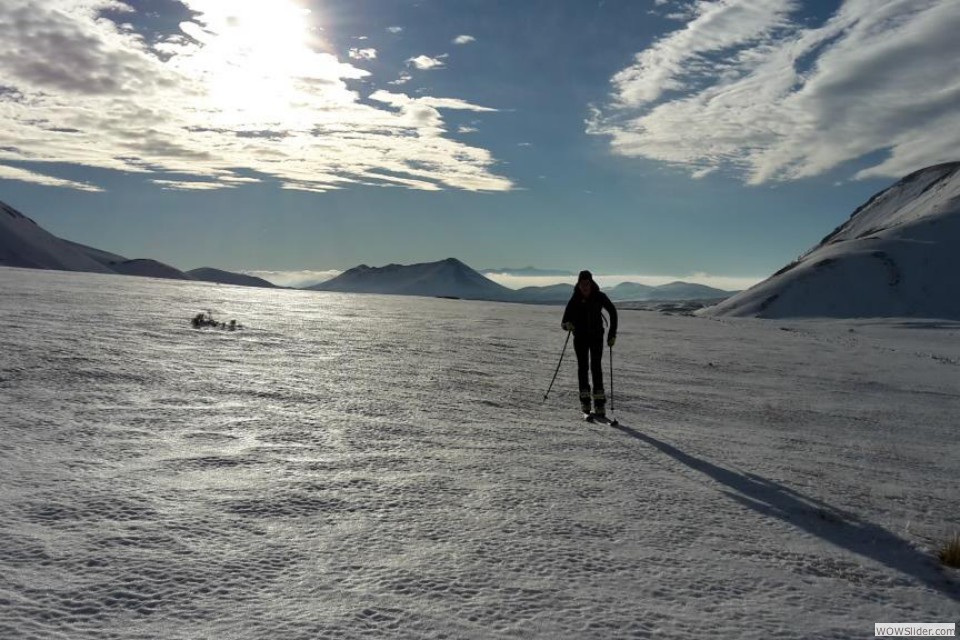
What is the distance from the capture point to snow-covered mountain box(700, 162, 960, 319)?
9225cm

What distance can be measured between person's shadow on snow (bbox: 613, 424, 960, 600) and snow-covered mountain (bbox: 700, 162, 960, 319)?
314ft

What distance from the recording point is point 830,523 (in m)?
4.98

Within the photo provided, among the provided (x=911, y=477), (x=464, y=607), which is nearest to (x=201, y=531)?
(x=464, y=607)

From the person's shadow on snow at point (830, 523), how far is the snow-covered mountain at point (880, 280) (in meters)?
95.7

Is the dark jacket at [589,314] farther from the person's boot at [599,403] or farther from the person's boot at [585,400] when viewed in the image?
the person's boot at [599,403]

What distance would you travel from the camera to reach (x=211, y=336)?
1401 centimetres

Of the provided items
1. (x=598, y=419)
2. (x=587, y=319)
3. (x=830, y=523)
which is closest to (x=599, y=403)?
(x=598, y=419)

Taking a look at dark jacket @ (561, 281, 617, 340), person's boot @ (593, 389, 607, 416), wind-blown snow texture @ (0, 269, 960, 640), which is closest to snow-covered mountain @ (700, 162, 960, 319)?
dark jacket @ (561, 281, 617, 340)

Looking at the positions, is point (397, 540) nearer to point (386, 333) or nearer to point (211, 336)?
point (211, 336)

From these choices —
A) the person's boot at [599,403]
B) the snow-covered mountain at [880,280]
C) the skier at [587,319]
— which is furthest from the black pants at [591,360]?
the snow-covered mountain at [880,280]

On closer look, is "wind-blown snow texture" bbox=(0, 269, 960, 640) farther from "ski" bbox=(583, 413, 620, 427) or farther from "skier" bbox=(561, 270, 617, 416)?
"skier" bbox=(561, 270, 617, 416)

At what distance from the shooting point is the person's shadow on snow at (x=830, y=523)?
13.6 feet

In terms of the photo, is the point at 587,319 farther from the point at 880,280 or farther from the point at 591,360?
the point at 880,280

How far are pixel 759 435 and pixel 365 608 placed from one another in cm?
683
